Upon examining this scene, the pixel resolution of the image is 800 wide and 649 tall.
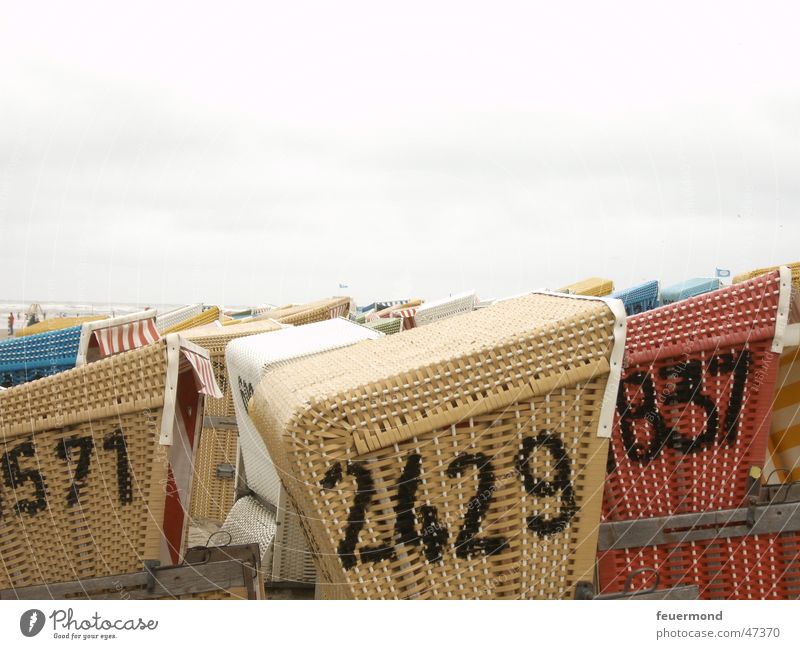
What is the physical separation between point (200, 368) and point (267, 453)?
27.6 inches

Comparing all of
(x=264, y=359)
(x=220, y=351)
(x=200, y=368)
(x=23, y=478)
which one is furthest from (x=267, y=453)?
(x=220, y=351)

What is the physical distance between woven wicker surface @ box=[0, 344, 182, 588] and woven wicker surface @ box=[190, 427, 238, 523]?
1945mm

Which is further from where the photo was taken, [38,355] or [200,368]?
[38,355]

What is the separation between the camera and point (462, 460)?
1742mm

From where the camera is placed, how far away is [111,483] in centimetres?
202

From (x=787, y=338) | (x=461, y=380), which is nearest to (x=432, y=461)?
(x=461, y=380)

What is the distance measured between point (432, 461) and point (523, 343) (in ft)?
1.03

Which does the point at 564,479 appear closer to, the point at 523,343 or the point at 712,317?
the point at 523,343

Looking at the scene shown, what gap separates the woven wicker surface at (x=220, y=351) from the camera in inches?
152

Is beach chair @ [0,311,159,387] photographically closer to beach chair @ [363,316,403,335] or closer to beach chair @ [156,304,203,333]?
beach chair @ [156,304,203,333]

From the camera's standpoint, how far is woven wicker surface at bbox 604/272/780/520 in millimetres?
1983

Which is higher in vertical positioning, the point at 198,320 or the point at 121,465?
the point at 121,465

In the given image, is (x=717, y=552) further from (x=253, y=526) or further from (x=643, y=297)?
(x=643, y=297)

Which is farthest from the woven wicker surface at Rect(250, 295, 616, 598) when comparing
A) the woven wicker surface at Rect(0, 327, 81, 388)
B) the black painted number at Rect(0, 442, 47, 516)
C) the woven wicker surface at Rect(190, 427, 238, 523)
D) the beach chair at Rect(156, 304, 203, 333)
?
the beach chair at Rect(156, 304, 203, 333)
